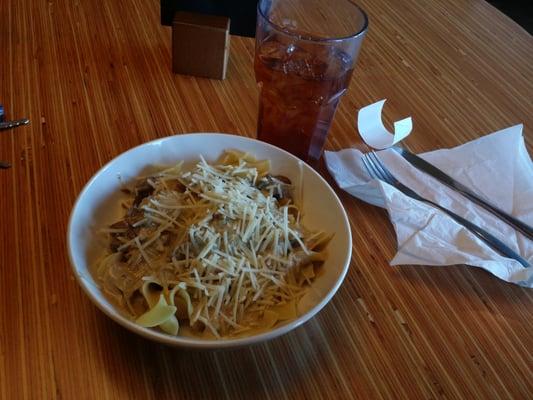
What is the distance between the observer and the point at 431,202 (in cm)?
77

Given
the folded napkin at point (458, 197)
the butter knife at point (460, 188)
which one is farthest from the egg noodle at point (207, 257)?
the butter knife at point (460, 188)

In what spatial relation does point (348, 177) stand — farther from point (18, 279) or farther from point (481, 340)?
point (18, 279)

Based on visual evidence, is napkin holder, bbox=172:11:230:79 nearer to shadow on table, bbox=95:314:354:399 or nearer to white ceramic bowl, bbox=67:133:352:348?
white ceramic bowl, bbox=67:133:352:348

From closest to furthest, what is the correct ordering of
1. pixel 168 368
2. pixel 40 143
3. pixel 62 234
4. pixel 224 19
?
1. pixel 168 368
2. pixel 62 234
3. pixel 40 143
4. pixel 224 19

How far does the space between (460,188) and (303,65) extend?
33 cm

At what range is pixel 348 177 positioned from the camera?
2.64ft

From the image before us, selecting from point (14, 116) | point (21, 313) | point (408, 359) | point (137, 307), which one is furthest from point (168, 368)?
point (14, 116)

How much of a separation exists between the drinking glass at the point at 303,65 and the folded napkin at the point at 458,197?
74mm

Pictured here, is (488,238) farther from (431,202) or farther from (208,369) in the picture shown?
(208,369)

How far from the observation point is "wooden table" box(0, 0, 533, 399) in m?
0.55

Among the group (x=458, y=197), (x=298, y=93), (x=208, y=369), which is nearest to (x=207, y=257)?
(x=208, y=369)

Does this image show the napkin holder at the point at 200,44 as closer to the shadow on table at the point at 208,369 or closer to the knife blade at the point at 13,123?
the knife blade at the point at 13,123

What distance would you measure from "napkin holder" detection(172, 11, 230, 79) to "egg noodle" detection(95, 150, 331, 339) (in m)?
0.34

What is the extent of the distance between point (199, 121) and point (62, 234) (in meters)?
0.33
